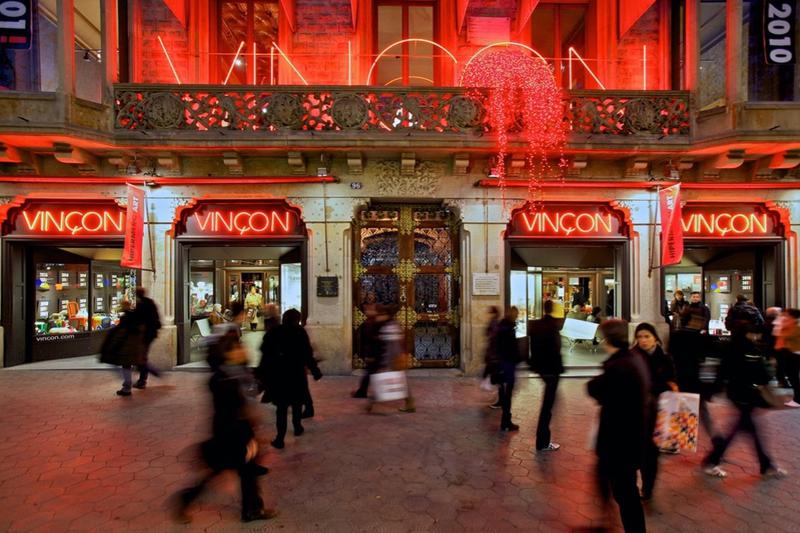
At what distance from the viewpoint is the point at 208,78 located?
9.82 m

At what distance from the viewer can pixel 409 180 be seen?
9312 mm

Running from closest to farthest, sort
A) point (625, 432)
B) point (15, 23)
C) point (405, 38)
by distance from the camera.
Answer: point (625, 432) → point (15, 23) → point (405, 38)

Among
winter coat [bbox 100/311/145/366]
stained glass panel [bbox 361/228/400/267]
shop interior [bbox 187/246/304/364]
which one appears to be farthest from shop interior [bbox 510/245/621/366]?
winter coat [bbox 100/311/145/366]

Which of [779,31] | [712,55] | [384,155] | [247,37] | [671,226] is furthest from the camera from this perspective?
[712,55]

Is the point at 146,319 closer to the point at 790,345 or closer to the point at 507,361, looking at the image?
the point at 507,361

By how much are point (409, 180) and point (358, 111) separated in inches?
69.3

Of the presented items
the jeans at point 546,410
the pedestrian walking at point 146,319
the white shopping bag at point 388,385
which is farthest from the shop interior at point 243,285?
the jeans at point 546,410

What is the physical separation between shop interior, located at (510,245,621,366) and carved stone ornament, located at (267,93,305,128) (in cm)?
580

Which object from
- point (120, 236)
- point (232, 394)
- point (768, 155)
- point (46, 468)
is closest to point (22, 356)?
point (120, 236)

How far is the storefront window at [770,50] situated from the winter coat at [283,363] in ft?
32.8

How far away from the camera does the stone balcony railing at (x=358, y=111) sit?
8.54 meters

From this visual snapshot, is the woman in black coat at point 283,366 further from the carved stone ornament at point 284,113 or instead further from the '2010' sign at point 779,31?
the '2010' sign at point 779,31

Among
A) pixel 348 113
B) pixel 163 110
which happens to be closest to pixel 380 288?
pixel 348 113

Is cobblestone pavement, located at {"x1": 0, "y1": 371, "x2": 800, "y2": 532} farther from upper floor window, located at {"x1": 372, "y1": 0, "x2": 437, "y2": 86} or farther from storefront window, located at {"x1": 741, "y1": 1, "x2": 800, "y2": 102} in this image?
upper floor window, located at {"x1": 372, "y1": 0, "x2": 437, "y2": 86}
